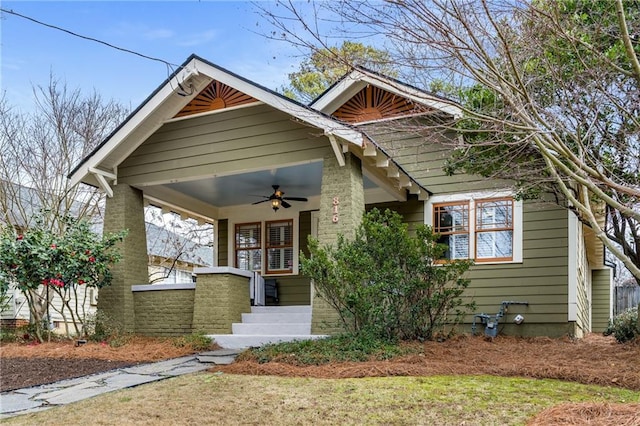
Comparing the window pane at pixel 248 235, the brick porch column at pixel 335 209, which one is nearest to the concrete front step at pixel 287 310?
the brick porch column at pixel 335 209

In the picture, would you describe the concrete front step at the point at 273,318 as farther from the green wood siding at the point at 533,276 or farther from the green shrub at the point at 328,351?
the green wood siding at the point at 533,276

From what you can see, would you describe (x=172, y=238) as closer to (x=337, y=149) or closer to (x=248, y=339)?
(x=248, y=339)

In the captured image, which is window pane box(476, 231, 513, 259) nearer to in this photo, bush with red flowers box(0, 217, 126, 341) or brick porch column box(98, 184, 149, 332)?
brick porch column box(98, 184, 149, 332)

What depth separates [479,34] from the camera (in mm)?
5289

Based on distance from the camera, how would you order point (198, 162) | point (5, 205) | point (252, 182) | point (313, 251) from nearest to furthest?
point (313, 251) < point (198, 162) < point (252, 182) < point (5, 205)

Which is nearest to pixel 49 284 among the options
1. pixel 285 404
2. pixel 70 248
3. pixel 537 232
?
pixel 70 248

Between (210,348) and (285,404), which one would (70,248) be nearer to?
(210,348)

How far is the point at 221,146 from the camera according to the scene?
10391 millimetres

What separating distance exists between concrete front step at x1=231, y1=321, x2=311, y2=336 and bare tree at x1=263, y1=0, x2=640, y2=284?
4.37 meters

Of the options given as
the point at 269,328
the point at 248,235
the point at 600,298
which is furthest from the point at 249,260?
the point at 600,298

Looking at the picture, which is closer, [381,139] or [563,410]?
[563,410]

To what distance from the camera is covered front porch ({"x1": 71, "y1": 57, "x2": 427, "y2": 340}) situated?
949 cm

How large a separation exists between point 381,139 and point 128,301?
19.3 feet

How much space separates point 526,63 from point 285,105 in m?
3.94
